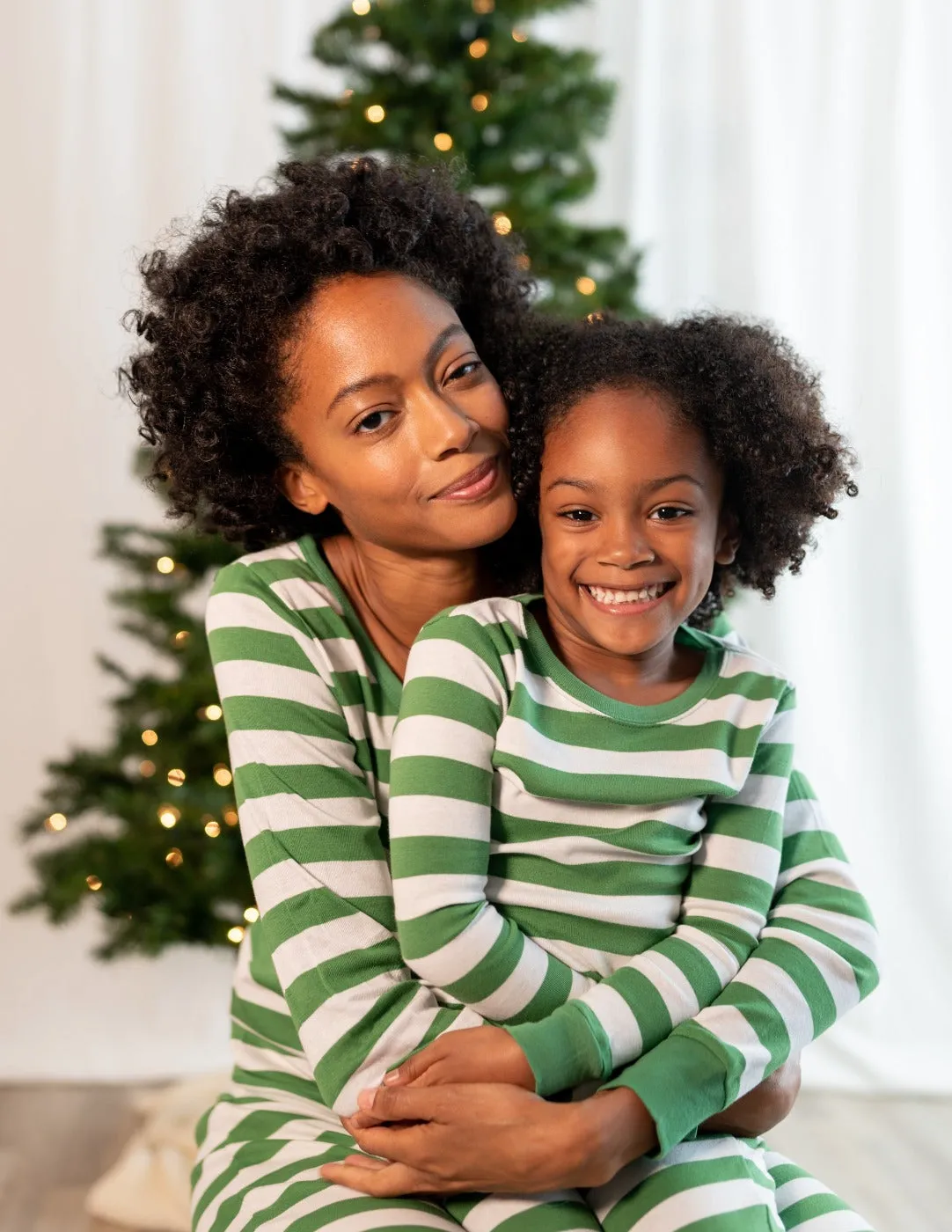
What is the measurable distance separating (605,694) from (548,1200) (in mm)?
477

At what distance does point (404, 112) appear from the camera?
89.5 inches

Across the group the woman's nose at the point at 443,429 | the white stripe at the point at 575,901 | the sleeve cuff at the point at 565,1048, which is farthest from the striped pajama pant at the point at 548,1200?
the woman's nose at the point at 443,429

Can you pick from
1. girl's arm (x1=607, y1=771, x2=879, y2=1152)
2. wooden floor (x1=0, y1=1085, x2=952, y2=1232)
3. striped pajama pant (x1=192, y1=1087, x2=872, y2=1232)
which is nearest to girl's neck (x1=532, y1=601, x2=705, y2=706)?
girl's arm (x1=607, y1=771, x2=879, y2=1152)

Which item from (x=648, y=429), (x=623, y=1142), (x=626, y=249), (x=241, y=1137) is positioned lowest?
(x=241, y=1137)

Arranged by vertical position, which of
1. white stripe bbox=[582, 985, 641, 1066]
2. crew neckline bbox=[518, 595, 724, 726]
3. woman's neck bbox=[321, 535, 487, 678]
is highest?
woman's neck bbox=[321, 535, 487, 678]

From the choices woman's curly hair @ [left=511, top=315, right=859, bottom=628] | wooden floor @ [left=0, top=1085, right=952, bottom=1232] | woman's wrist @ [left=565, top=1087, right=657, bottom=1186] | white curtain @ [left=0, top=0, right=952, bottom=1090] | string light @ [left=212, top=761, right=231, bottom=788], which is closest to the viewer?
woman's wrist @ [left=565, top=1087, right=657, bottom=1186]

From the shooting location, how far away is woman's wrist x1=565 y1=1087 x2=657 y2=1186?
116cm

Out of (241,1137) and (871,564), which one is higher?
(871,564)

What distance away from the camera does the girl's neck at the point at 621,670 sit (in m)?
1.41

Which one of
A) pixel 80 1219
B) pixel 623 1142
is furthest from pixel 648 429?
pixel 80 1219

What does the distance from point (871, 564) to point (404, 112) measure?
1476 millimetres

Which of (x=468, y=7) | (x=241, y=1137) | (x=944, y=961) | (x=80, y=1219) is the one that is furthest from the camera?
(x=944, y=961)

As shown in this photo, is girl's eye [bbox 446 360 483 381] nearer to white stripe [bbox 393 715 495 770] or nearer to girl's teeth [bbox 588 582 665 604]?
girl's teeth [bbox 588 582 665 604]

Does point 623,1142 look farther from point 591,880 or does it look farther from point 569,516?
point 569,516
